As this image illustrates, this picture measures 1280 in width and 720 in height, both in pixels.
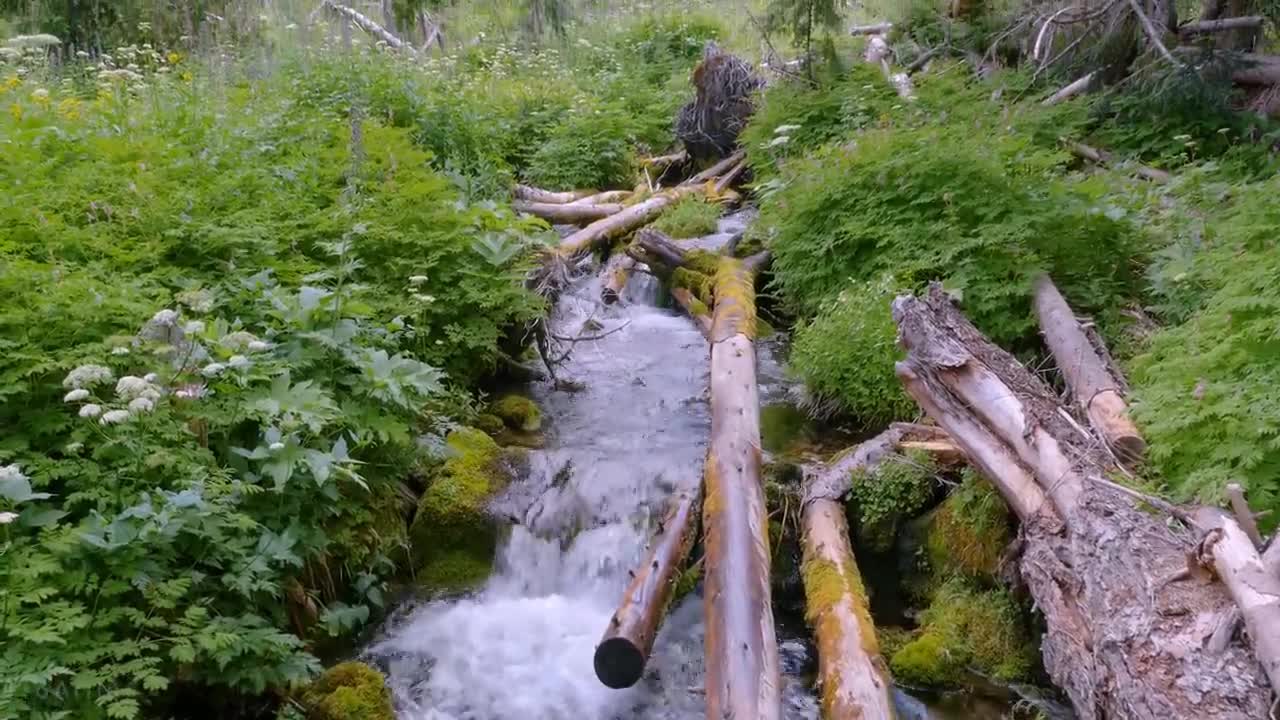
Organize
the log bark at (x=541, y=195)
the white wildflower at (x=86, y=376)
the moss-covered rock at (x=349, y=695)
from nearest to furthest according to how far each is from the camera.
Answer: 1. the white wildflower at (x=86, y=376)
2. the moss-covered rock at (x=349, y=695)
3. the log bark at (x=541, y=195)

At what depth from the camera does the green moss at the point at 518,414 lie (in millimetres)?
6308

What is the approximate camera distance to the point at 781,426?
20.6ft

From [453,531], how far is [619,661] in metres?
1.61

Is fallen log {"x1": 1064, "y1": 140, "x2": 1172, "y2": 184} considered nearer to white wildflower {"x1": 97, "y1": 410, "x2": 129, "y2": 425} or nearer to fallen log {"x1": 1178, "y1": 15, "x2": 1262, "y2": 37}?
fallen log {"x1": 1178, "y1": 15, "x2": 1262, "y2": 37}

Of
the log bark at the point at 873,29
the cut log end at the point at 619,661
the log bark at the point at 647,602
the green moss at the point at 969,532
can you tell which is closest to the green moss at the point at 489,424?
the log bark at the point at 647,602

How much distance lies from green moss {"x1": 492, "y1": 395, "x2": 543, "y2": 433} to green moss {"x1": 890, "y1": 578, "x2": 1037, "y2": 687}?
3.05 m

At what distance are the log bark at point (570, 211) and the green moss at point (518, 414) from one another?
4268 millimetres

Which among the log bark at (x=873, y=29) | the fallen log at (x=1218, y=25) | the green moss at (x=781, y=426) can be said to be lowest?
the green moss at (x=781, y=426)

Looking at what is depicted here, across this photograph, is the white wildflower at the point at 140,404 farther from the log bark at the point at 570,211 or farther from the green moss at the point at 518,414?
the log bark at the point at 570,211

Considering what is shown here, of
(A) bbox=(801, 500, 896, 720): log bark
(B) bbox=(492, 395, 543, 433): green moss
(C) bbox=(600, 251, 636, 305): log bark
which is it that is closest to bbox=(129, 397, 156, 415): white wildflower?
(A) bbox=(801, 500, 896, 720): log bark

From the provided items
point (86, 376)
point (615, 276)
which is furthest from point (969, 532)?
point (615, 276)

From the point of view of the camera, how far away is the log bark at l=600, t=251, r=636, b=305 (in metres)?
8.58

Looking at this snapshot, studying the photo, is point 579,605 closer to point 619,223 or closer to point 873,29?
point 619,223

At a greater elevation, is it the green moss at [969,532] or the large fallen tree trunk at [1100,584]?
the large fallen tree trunk at [1100,584]
